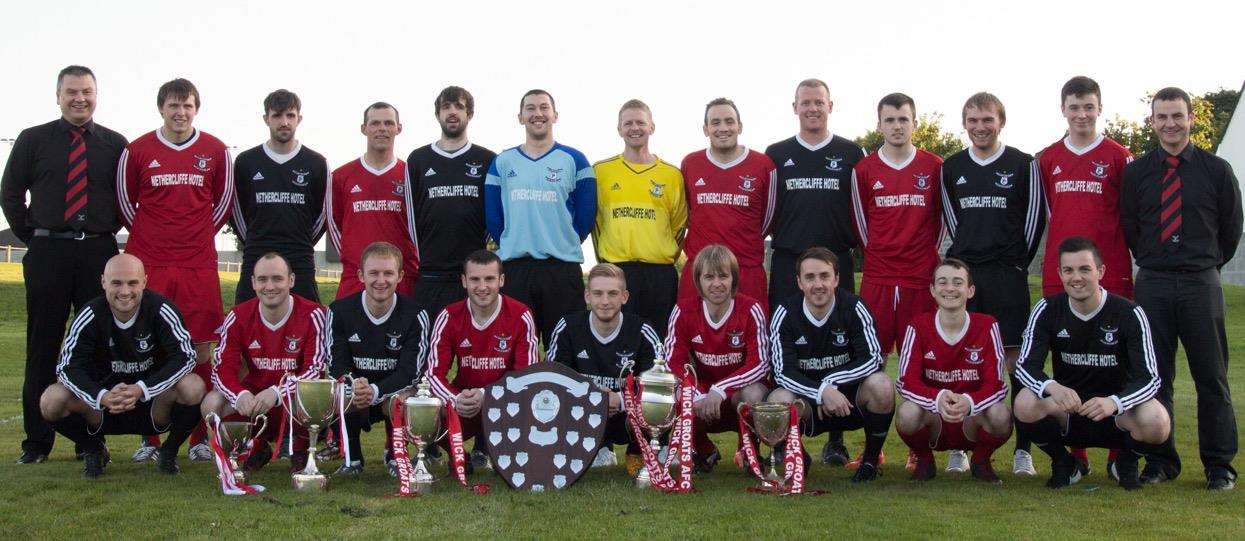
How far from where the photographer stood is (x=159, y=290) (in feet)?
23.1

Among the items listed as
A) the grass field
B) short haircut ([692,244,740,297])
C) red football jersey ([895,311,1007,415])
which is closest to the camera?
the grass field

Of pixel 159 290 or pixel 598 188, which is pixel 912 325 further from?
pixel 159 290

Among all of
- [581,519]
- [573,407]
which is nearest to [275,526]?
[581,519]

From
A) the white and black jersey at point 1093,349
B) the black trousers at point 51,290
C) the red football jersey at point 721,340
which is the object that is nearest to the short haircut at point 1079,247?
the white and black jersey at point 1093,349

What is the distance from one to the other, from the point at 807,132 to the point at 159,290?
4125 mm

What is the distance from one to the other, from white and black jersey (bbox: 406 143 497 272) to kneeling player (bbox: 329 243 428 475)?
63 cm

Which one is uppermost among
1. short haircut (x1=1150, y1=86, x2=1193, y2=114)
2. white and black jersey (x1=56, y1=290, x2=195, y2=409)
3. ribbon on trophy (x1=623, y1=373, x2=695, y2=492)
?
short haircut (x1=1150, y1=86, x2=1193, y2=114)

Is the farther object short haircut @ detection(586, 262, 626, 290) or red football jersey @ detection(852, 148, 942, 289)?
red football jersey @ detection(852, 148, 942, 289)

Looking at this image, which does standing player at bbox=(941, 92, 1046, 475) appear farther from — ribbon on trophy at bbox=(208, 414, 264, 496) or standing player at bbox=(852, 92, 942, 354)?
ribbon on trophy at bbox=(208, 414, 264, 496)

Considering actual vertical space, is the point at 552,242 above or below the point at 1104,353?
above

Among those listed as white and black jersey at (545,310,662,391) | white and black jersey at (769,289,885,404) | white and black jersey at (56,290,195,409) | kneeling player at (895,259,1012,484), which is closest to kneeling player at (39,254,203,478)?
white and black jersey at (56,290,195,409)

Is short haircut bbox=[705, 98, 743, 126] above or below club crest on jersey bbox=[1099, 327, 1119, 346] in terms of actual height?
above

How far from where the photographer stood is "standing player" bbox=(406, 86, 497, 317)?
7.20 meters

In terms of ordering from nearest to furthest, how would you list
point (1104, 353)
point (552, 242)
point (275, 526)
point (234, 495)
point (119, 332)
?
point (275, 526) → point (234, 495) → point (1104, 353) → point (119, 332) → point (552, 242)
